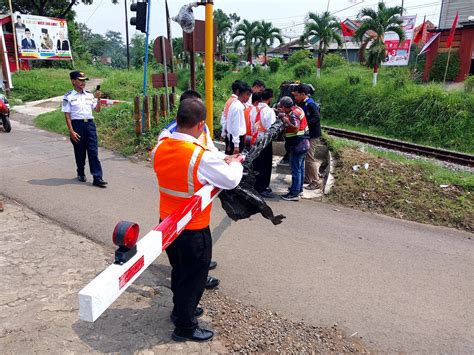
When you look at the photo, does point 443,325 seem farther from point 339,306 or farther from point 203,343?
point 203,343

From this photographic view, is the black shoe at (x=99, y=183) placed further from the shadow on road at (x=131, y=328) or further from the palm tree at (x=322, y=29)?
the palm tree at (x=322, y=29)

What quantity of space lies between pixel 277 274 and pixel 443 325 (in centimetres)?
152

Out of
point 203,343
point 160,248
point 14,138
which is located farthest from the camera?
point 14,138

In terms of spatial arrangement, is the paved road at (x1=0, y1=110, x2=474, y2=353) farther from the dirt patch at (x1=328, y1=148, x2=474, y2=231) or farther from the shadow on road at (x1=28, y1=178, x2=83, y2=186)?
the dirt patch at (x1=328, y1=148, x2=474, y2=231)

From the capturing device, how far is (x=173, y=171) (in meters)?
2.55

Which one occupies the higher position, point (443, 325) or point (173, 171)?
point (173, 171)

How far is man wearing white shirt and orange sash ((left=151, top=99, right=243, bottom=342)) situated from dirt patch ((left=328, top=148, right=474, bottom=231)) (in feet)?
12.6

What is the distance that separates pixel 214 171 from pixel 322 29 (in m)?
25.1

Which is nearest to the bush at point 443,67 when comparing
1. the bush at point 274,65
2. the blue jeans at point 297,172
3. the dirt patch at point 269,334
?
the bush at point 274,65

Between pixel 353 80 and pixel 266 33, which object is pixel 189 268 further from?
pixel 266 33

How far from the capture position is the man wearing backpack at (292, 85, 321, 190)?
6.59 m

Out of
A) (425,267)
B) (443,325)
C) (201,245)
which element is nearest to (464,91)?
(425,267)

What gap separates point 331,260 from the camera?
14.2 feet

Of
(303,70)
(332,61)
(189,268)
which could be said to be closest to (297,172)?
(189,268)
